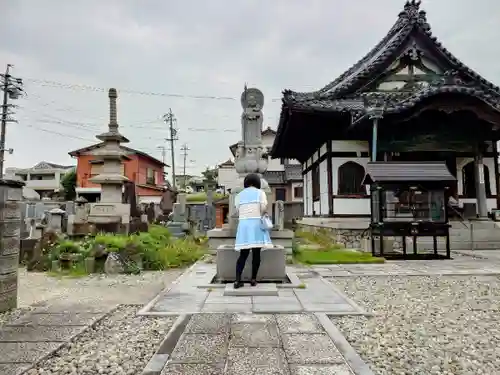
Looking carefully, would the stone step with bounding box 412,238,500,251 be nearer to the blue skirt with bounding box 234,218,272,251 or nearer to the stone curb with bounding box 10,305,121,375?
the blue skirt with bounding box 234,218,272,251

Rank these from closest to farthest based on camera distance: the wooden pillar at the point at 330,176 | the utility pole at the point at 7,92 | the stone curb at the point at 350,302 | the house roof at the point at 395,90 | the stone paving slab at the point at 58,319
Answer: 1. the stone paving slab at the point at 58,319
2. the stone curb at the point at 350,302
3. the house roof at the point at 395,90
4. the wooden pillar at the point at 330,176
5. the utility pole at the point at 7,92

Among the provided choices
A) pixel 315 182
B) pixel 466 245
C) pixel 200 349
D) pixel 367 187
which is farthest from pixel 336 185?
pixel 200 349

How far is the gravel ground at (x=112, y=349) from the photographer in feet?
9.04

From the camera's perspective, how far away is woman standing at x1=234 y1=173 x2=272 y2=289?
5375mm

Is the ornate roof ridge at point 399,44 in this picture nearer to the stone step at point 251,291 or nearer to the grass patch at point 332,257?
the grass patch at point 332,257

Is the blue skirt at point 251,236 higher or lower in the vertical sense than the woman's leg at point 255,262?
higher

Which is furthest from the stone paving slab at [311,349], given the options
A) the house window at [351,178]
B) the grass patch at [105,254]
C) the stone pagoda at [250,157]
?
the house window at [351,178]

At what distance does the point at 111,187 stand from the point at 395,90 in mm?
10201

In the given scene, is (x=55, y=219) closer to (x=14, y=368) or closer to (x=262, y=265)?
(x=262, y=265)

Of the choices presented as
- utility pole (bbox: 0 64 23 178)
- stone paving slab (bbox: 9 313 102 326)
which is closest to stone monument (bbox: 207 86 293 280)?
stone paving slab (bbox: 9 313 102 326)

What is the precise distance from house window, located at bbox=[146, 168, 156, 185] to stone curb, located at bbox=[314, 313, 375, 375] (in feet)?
119

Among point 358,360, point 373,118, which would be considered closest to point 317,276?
point 358,360

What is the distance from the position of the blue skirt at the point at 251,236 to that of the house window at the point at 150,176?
3445 cm

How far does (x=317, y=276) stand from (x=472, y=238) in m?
7.36
